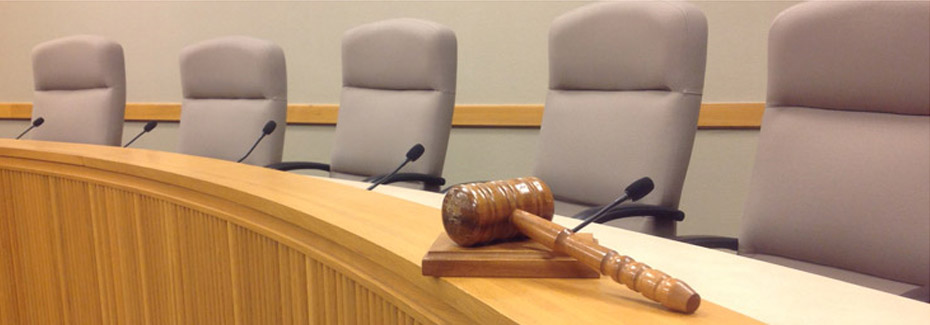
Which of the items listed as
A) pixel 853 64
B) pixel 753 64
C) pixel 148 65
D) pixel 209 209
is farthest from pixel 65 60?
pixel 853 64

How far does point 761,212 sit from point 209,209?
3.49 ft

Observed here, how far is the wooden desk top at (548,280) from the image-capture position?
581 mm

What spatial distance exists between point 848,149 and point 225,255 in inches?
45.6

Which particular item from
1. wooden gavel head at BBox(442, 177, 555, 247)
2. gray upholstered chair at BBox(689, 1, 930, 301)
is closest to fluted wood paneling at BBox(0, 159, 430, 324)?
wooden gavel head at BBox(442, 177, 555, 247)

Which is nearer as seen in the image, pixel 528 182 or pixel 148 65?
pixel 528 182

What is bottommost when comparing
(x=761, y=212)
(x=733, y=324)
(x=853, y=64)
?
(x=761, y=212)

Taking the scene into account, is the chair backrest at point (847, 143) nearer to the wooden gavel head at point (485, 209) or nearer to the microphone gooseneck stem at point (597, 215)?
the microphone gooseneck stem at point (597, 215)

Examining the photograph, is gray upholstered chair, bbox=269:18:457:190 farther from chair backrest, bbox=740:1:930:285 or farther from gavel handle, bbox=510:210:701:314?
gavel handle, bbox=510:210:701:314

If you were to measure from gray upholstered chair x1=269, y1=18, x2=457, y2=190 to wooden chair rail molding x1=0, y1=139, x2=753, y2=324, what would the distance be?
2.70 feet

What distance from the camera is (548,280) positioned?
67cm

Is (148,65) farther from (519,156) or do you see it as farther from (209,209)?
(209,209)

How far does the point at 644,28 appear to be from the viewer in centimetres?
175

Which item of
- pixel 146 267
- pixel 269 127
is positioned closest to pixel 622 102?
pixel 146 267

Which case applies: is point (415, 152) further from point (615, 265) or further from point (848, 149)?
point (615, 265)
